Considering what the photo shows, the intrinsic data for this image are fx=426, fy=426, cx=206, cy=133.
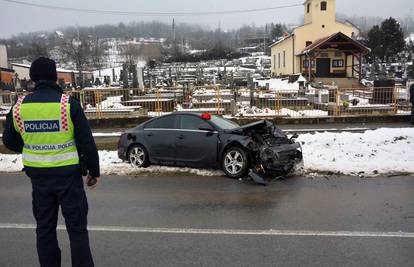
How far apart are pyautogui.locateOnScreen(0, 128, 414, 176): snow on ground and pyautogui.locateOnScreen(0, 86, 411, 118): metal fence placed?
855 cm

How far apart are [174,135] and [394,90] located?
14487 millimetres

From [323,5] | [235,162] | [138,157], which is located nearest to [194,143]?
[235,162]

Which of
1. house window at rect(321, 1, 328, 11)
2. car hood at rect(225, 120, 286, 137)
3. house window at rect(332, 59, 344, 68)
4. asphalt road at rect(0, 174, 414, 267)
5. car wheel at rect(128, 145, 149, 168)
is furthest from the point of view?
house window at rect(321, 1, 328, 11)

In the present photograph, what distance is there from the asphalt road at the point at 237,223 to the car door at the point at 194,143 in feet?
2.35

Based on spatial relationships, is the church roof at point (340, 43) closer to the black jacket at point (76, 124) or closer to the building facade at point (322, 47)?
the building facade at point (322, 47)

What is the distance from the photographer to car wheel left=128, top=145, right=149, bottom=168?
32.9 ft

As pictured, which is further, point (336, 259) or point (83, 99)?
point (83, 99)

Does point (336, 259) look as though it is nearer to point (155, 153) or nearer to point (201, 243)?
point (201, 243)

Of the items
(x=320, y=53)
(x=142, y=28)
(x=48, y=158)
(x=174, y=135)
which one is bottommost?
(x=174, y=135)

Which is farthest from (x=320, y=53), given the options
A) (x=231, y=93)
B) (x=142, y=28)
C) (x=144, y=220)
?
(x=142, y=28)

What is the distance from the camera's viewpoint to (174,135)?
9633mm

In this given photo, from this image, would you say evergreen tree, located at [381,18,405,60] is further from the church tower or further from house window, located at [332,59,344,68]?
house window, located at [332,59,344,68]

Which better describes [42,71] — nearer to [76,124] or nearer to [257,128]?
[76,124]

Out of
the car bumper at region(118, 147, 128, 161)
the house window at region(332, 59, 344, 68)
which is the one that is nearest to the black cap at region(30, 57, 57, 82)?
the car bumper at region(118, 147, 128, 161)
